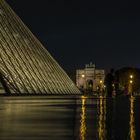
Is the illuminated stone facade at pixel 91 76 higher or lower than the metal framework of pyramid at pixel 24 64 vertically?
higher

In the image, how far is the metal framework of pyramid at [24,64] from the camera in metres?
27.0

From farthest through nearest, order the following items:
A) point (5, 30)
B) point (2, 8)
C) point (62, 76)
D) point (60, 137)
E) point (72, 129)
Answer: point (62, 76)
point (2, 8)
point (5, 30)
point (72, 129)
point (60, 137)

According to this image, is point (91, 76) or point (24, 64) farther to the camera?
point (91, 76)

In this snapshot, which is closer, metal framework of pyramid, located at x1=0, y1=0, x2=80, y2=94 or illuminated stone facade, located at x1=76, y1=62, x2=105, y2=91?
metal framework of pyramid, located at x1=0, y1=0, x2=80, y2=94

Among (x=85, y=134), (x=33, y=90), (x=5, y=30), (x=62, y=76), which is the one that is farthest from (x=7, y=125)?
(x=62, y=76)

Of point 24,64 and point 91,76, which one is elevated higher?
point 91,76

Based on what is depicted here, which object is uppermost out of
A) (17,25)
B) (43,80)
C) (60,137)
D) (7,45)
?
(17,25)

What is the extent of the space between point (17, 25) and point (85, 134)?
92.9 feet

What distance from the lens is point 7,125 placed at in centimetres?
920

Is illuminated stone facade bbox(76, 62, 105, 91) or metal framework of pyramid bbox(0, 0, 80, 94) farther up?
illuminated stone facade bbox(76, 62, 105, 91)

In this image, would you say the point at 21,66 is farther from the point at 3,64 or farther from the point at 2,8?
the point at 2,8

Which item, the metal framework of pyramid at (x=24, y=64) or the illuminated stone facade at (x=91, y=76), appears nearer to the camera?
the metal framework of pyramid at (x=24, y=64)

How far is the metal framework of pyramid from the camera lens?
88.4 feet

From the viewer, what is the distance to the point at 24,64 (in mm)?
30094
